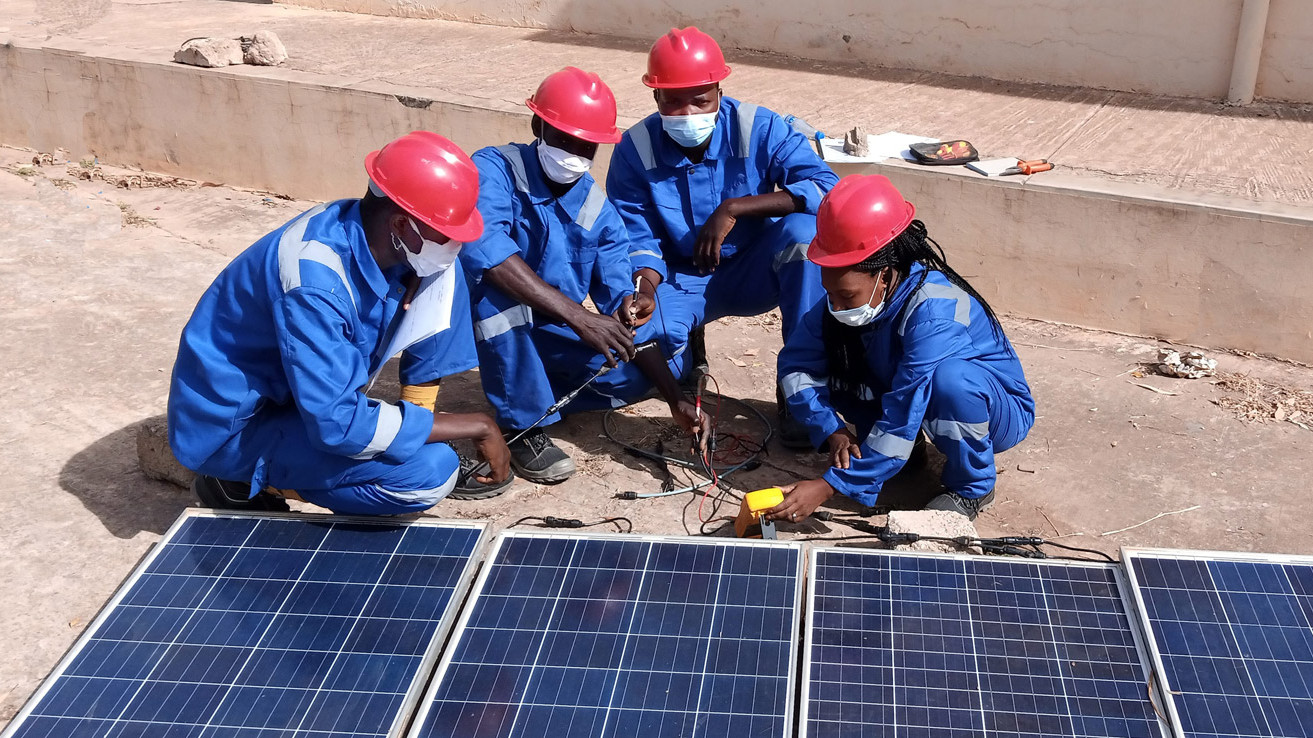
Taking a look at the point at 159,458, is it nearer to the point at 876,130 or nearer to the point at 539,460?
the point at 539,460

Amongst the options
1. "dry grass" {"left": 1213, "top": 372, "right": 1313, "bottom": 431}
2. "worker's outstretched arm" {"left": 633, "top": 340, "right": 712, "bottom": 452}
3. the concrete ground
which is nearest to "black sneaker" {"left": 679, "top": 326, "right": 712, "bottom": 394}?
the concrete ground

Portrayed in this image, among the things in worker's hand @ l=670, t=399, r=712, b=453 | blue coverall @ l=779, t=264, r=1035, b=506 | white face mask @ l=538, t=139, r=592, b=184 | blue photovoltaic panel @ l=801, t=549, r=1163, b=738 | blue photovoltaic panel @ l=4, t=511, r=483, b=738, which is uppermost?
white face mask @ l=538, t=139, r=592, b=184

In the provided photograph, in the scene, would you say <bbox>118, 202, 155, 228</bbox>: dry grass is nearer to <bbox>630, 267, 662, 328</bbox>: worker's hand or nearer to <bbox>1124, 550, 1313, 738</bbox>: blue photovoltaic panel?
<bbox>630, 267, 662, 328</bbox>: worker's hand

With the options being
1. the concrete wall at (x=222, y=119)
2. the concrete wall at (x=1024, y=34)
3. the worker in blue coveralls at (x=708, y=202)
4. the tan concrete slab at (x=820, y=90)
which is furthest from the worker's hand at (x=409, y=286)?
the concrete wall at (x=1024, y=34)

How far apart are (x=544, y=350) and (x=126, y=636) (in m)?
2.22

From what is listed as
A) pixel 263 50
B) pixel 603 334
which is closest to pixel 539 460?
pixel 603 334

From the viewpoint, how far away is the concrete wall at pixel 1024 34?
7.09m

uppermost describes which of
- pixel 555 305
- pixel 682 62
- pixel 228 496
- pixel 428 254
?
pixel 682 62

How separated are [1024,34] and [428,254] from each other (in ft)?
18.2

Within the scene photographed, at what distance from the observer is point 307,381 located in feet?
11.7

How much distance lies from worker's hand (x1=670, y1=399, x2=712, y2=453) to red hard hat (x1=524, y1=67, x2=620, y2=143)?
1.19m

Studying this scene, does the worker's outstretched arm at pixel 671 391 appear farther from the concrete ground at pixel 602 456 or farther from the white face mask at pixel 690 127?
the white face mask at pixel 690 127

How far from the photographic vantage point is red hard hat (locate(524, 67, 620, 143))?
4.66 meters

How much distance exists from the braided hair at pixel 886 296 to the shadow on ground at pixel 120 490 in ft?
9.02
